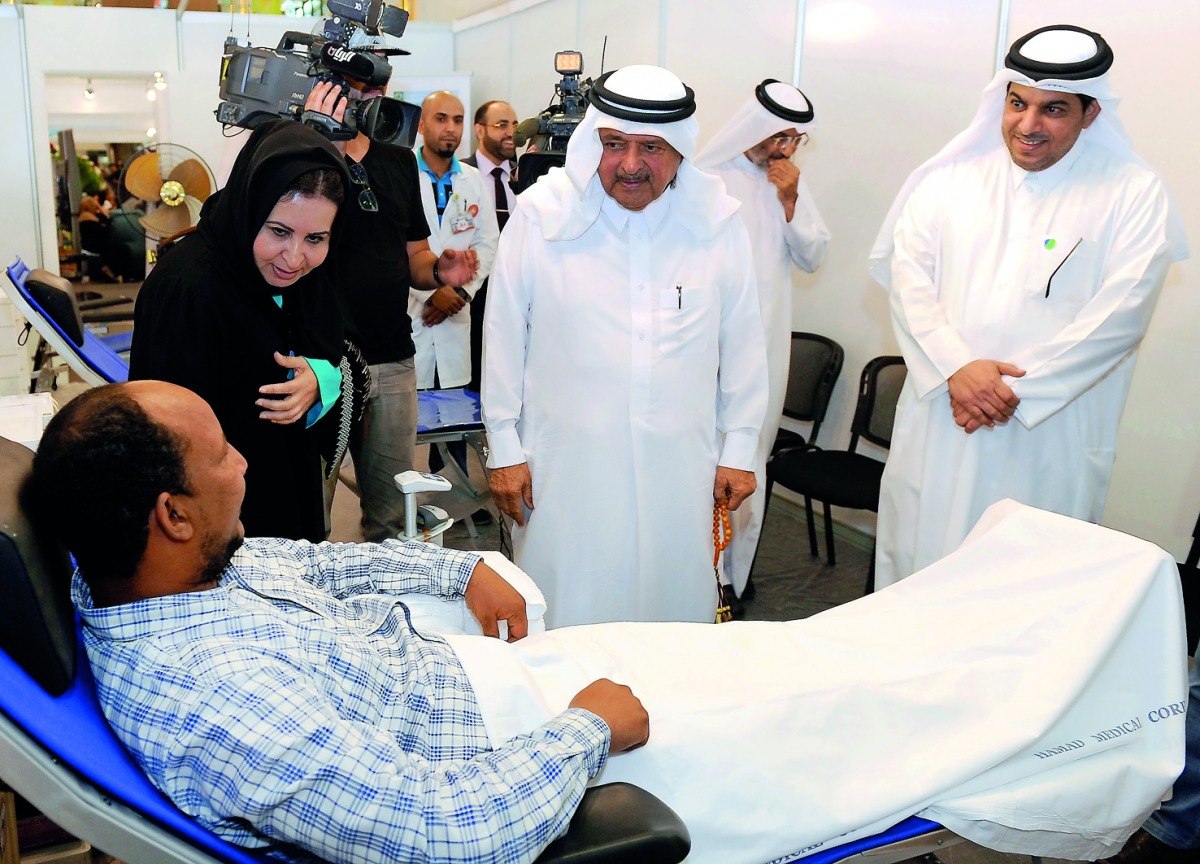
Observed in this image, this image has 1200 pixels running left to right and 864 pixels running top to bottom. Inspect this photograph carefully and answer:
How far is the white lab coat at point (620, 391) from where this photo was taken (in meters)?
2.64

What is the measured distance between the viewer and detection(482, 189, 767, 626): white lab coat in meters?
2.64

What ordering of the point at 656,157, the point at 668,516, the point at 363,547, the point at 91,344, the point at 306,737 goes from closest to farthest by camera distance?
the point at 306,737 < the point at 363,547 < the point at 656,157 < the point at 668,516 < the point at 91,344

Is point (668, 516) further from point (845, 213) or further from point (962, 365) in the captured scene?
point (845, 213)

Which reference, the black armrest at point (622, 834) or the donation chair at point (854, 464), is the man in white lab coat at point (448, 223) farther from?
the black armrest at point (622, 834)

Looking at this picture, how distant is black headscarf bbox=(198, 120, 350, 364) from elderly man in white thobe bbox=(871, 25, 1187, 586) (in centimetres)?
176

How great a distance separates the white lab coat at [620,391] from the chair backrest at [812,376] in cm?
178

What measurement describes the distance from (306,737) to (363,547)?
2.23 feet

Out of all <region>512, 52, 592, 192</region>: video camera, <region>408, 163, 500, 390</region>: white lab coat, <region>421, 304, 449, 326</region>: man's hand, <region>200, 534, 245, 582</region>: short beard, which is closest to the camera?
<region>200, 534, 245, 582</region>: short beard

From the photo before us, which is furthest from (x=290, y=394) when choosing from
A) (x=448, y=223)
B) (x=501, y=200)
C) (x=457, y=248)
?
(x=501, y=200)

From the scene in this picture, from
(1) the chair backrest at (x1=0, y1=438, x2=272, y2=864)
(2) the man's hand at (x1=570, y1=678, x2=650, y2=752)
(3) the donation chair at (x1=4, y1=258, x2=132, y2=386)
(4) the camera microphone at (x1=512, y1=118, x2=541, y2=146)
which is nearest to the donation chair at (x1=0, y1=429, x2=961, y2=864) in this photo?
(1) the chair backrest at (x1=0, y1=438, x2=272, y2=864)

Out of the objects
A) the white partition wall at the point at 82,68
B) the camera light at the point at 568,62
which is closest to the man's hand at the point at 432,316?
the camera light at the point at 568,62

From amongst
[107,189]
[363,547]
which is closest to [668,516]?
[363,547]

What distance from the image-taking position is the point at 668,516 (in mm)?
2766

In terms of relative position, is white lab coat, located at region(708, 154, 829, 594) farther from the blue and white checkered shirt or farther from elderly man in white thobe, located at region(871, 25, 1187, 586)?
the blue and white checkered shirt
